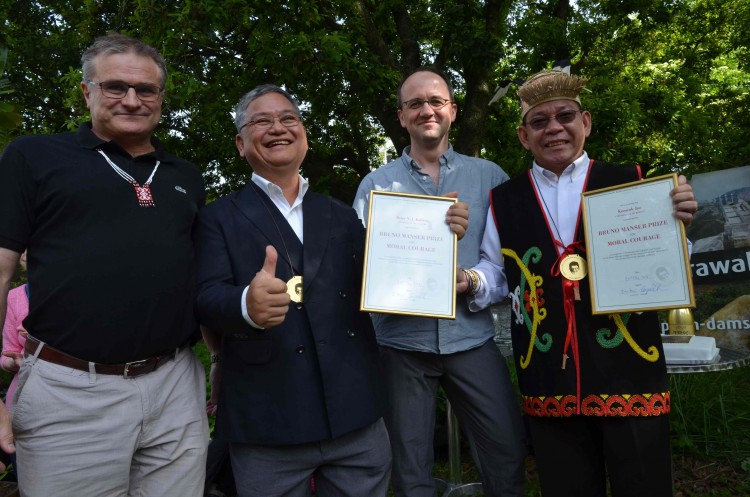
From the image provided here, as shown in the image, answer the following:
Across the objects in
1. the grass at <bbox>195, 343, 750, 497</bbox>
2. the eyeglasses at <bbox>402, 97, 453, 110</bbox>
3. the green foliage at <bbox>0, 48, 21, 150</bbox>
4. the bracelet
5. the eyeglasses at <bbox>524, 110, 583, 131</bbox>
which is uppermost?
the green foliage at <bbox>0, 48, 21, 150</bbox>

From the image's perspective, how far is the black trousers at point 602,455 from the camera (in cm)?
246

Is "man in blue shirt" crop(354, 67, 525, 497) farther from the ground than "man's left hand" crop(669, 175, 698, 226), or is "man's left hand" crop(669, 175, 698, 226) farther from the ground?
"man's left hand" crop(669, 175, 698, 226)

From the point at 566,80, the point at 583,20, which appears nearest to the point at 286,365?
the point at 566,80

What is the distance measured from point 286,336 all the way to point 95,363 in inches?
26.8

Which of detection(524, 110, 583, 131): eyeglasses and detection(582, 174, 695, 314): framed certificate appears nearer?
detection(582, 174, 695, 314): framed certificate

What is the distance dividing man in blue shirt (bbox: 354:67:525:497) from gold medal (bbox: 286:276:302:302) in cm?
80

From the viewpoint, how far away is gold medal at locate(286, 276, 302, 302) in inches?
92.1

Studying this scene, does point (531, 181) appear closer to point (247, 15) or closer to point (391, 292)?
point (391, 292)

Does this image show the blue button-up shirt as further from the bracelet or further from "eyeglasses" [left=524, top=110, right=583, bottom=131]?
"eyeglasses" [left=524, top=110, right=583, bottom=131]

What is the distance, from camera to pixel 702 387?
4988 mm

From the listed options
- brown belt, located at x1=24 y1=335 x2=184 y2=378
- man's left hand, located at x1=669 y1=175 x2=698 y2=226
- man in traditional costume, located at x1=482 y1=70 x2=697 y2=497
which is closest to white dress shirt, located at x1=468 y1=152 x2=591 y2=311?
man in traditional costume, located at x1=482 y1=70 x2=697 y2=497

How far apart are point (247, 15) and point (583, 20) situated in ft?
21.0

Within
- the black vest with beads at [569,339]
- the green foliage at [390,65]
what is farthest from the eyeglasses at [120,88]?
the green foliage at [390,65]

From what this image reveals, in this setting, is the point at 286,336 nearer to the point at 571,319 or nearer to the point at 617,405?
the point at 571,319
